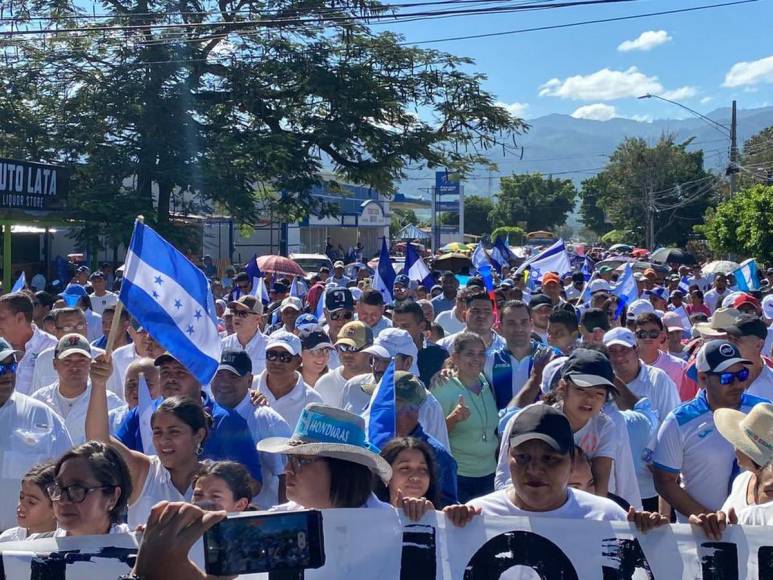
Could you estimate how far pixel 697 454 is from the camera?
4727mm

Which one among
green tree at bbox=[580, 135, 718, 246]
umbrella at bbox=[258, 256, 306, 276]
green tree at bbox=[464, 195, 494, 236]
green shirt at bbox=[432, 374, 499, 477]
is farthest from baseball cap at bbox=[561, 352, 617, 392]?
green tree at bbox=[464, 195, 494, 236]

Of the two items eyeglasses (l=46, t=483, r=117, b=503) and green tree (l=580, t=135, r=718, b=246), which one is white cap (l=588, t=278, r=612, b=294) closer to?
eyeglasses (l=46, t=483, r=117, b=503)

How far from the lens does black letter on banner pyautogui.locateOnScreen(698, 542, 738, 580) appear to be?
11.5 ft

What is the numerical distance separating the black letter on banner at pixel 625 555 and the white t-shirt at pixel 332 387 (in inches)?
127

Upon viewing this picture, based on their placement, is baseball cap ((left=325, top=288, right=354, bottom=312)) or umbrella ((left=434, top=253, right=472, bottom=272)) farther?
umbrella ((left=434, top=253, right=472, bottom=272))

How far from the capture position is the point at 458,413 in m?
6.04

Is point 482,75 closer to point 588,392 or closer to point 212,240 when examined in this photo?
point 212,240

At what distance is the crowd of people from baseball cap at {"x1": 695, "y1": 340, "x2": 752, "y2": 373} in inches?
0.5

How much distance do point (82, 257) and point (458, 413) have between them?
83.0ft

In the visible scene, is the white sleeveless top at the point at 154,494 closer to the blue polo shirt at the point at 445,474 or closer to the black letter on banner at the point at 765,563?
the blue polo shirt at the point at 445,474

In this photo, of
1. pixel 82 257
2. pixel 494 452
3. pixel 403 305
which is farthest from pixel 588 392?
pixel 82 257

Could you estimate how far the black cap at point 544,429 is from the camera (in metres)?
3.50

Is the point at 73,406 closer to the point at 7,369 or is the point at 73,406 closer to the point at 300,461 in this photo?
the point at 7,369

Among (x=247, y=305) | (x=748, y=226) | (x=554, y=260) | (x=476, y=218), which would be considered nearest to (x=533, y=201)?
(x=476, y=218)
